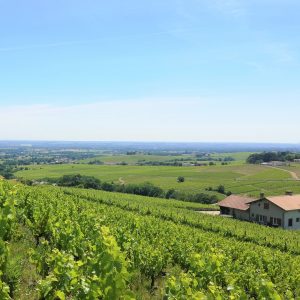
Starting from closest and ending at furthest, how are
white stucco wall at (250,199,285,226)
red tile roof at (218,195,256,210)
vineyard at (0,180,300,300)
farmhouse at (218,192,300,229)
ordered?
vineyard at (0,180,300,300) → farmhouse at (218,192,300,229) → white stucco wall at (250,199,285,226) → red tile roof at (218,195,256,210)

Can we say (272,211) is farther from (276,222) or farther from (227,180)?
(227,180)

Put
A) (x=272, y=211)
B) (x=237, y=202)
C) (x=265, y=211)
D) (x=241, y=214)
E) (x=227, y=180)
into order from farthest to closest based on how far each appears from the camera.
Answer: (x=227, y=180) → (x=237, y=202) → (x=241, y=214) → (x=265, y=211) → (x=272, y=211)

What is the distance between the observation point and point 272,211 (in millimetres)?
51656

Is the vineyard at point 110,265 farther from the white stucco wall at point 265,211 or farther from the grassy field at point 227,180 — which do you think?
the grassy field at point 227,180

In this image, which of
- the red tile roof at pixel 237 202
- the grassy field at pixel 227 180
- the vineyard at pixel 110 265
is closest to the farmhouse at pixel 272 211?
the red tile roof at pixel 237 202

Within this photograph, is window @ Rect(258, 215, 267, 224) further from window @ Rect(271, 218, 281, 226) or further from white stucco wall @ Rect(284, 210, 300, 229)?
white stucco wall @ Rect(284, 210, 300, 229)

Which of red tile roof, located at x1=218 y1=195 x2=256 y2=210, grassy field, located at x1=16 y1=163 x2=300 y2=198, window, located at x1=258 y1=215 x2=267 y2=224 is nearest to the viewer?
window, located at x1=258 y1=215 x2=267 y2=224

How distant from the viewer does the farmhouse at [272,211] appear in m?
50.2

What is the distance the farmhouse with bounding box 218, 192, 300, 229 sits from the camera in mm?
50219

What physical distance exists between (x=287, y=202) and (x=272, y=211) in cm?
243

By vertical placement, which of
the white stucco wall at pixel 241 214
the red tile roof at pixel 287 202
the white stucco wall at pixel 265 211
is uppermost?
the red tile roof at pixel 287 202

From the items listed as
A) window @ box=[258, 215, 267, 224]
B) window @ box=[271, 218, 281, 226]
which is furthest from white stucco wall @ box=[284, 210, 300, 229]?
window @ box=[258, 215, 267, 224]

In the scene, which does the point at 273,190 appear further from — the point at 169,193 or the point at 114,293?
the point at 114,293

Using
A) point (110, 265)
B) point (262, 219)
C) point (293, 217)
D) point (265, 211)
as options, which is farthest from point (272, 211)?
point (110, 265)
